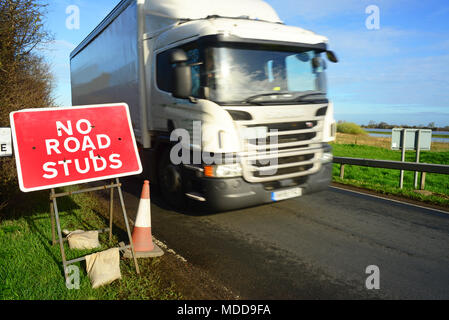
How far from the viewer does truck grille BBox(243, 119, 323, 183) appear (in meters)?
4.85

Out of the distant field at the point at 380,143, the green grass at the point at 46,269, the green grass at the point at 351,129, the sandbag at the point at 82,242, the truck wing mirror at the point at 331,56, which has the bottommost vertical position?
the distant field at the point at 380,143

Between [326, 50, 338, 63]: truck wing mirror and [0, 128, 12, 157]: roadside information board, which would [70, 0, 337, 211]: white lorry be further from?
[0, 128, 12, 157]: roadside information board

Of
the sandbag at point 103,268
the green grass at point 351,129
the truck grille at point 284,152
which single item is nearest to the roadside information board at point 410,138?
the truck grille at point 284,152

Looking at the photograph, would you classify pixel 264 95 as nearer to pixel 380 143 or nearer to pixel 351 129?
pixel 380 143

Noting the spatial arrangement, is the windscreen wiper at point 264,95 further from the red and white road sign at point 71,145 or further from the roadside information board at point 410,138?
the roadside information board at point 410,138

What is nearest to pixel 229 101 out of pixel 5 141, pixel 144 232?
pixel 144 232

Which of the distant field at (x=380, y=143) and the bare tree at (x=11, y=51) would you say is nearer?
the bare tree at (x=11, y=51)

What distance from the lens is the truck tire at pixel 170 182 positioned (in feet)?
18.0

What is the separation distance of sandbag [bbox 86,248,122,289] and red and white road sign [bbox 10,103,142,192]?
79 centimetres

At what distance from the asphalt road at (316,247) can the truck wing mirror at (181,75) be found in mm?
2029

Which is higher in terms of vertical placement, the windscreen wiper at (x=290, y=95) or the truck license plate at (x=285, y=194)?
the windscreen wiper at (x=290, y=95)

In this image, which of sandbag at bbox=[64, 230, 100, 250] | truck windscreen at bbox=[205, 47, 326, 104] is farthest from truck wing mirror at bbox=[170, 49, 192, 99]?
sandbag at bbox=[64, 230, 100, 250]
